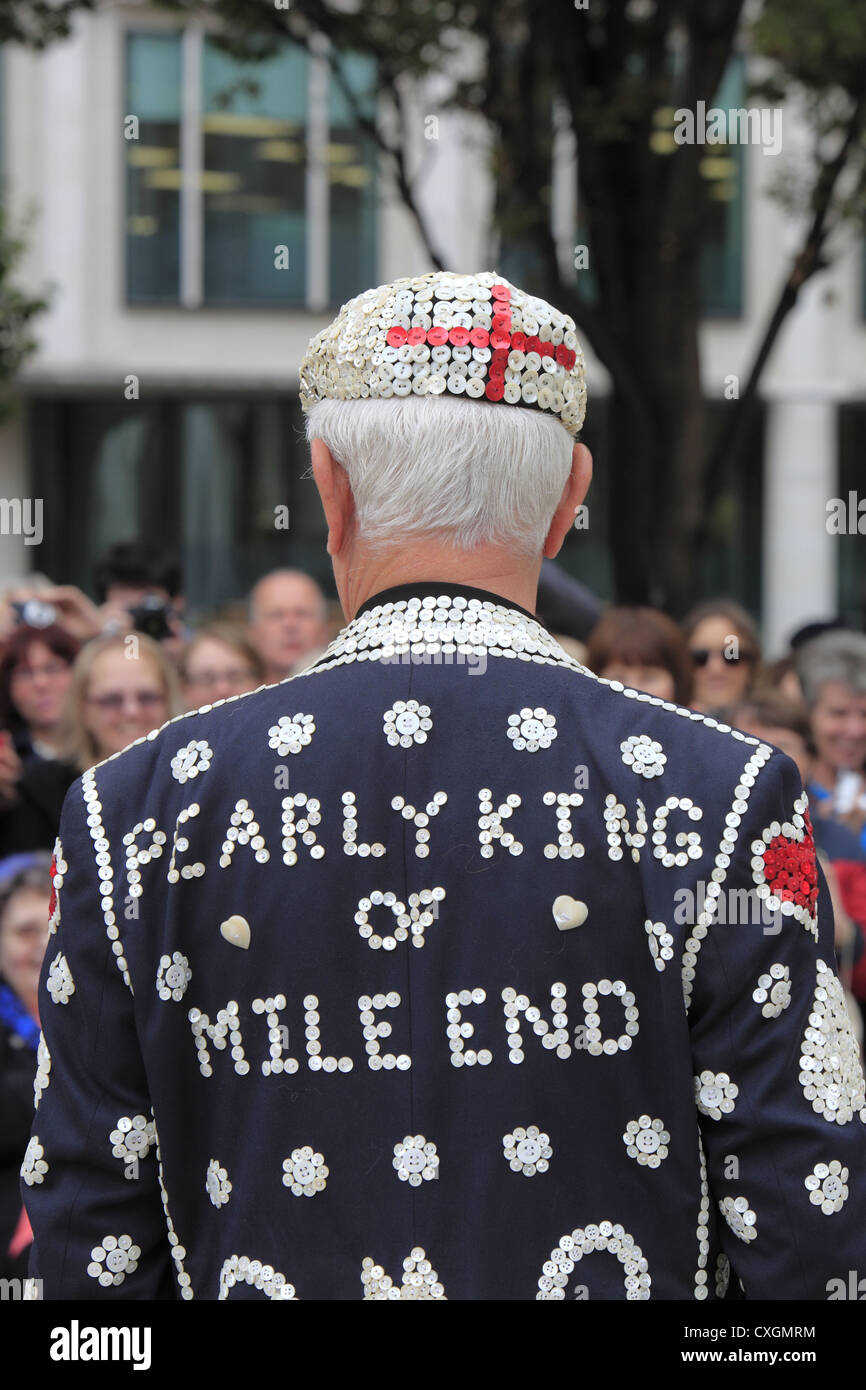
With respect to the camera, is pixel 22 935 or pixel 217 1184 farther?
pixel 22 935

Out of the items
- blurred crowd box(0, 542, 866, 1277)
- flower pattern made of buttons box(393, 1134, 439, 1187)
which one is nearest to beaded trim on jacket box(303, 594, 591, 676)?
flower pattern made of buttons box(393, 1134, 439, 1187)

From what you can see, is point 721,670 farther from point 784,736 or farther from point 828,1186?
point 828,1186

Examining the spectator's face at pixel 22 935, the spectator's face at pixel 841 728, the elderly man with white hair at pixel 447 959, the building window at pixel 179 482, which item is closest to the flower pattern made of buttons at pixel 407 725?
the elderly man with white hair at pixel 447 959

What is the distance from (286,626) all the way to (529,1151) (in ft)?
15.1

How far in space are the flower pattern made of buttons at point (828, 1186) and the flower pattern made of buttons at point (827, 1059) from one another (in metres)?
0.04

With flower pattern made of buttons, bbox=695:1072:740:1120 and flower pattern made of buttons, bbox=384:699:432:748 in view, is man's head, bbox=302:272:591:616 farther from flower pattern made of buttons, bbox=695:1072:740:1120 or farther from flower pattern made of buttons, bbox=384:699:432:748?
flower pattern made of buttons, bbox=695:1072:740:1120

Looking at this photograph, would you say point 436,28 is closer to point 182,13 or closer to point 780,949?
point 182,13

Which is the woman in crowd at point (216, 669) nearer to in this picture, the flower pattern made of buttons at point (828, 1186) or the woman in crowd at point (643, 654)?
the woman in crowd at point (643, 654)

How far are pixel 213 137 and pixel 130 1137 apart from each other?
56.5ft

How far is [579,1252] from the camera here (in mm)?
1646

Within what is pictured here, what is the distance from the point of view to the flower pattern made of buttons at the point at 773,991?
5.26 feet

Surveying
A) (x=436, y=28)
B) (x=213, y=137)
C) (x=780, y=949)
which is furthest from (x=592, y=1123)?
(x=213, y=137)

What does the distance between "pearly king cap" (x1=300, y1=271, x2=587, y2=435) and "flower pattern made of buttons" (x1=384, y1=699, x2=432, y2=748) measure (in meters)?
0.31

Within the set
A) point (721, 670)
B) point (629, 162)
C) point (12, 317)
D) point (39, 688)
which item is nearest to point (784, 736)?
point (721, 670)
